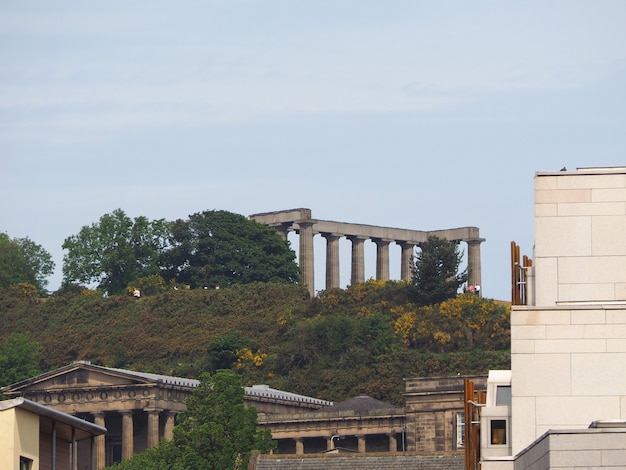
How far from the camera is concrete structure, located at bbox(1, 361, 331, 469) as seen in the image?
188625 mm

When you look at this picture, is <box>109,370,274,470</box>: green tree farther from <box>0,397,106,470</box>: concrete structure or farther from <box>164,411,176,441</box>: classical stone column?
<box>0,397,106,470</box>: concrete structure

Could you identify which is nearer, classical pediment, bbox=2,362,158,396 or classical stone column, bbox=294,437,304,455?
classical stone column, bbox=294,437,304,455

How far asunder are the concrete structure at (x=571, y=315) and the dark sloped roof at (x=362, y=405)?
122161mm

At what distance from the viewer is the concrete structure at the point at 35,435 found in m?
48.6

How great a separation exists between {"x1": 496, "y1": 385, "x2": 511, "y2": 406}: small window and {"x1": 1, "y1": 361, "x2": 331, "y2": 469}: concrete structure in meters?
133

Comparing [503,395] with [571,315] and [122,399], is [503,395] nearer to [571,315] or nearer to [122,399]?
[571,315]

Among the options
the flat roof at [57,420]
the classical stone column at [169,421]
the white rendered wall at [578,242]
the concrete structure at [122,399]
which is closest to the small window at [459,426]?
the concrete structure at [122,399]

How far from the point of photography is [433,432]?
162 m

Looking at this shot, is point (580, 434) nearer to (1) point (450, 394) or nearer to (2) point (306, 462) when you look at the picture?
(2) point (306, 462)

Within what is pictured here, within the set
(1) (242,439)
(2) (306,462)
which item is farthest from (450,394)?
(2) (306,462)

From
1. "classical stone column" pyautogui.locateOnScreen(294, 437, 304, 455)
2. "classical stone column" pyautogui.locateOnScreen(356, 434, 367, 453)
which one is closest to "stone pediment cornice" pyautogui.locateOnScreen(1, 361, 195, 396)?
"classical stone column" pyautogui.locateOnScreen(294, 437, 304, 455)

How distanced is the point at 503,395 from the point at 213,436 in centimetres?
7965

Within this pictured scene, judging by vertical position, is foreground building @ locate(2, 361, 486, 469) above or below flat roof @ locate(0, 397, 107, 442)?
below

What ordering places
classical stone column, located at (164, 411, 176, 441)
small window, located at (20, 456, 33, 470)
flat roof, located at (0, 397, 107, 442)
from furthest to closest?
classical stone column, located at (164, 411, 176, 441), small window, located at (20, 456, 33, 470), flat roof, located at (0, 397, 107, 442)
